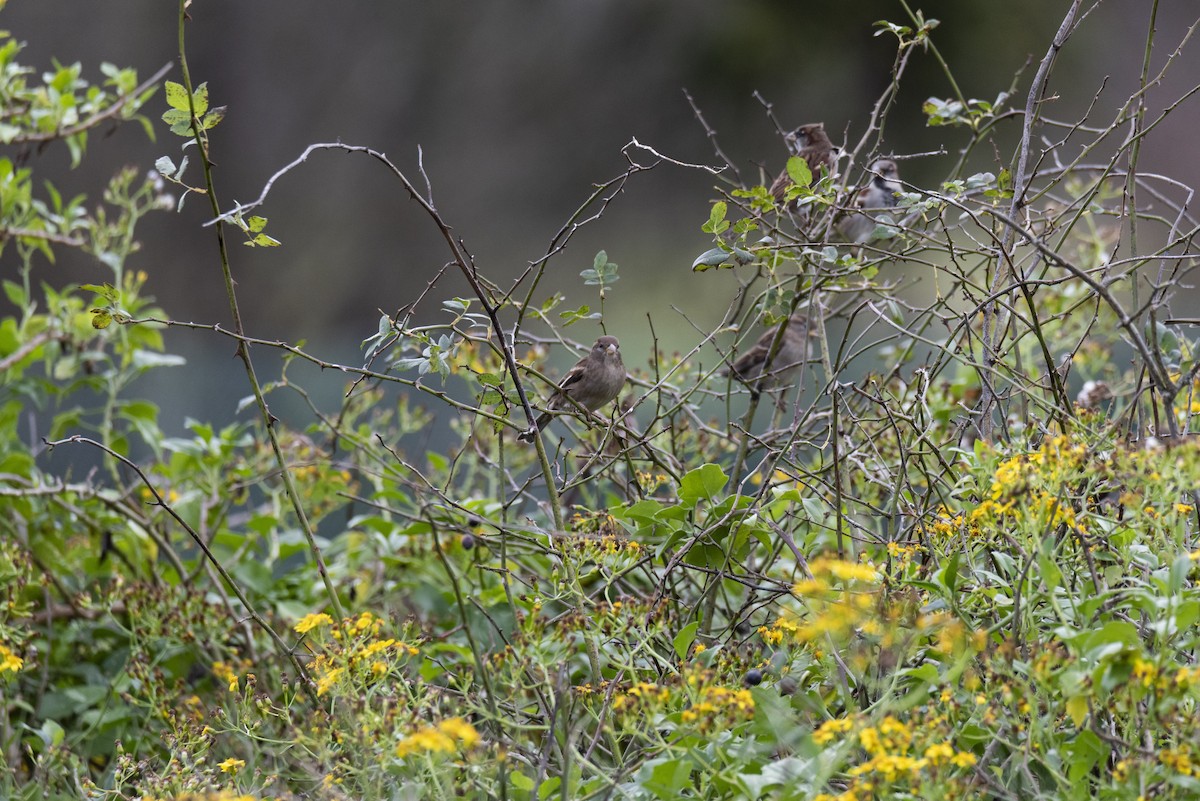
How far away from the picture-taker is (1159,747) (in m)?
1.62

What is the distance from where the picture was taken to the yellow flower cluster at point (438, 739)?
51.4 inches

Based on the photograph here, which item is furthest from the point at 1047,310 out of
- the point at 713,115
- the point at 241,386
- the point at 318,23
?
the point at 318,23

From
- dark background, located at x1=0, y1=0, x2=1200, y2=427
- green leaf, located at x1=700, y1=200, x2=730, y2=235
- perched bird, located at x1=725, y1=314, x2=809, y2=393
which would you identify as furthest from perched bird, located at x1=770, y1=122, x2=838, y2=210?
dark background, located at x1=0, y1=0, x2=1200, y2=427

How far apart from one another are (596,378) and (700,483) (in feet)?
4.43

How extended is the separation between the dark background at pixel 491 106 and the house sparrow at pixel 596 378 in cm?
406

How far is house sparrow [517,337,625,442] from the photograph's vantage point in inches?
129

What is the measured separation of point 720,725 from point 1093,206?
1.55 meters

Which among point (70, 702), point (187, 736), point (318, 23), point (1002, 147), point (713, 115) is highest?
point (318, 23)

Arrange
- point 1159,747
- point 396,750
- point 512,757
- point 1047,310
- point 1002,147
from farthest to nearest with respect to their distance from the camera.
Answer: point 1002,147
point 1047,310
point 512,757
point 1159,747
point 396,750

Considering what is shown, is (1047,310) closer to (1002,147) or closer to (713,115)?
(1002,147)

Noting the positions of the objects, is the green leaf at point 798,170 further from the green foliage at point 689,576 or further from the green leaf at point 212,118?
the green leaf at point 212,118

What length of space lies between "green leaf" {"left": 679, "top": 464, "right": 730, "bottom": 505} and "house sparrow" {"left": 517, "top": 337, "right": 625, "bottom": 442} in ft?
3.69

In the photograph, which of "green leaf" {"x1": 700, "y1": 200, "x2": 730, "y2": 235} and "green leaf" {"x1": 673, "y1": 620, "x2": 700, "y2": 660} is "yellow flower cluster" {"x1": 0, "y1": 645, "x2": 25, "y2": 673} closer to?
"green leaf" {"x1": 673, "y1": 620, "x2": 700, "y2": 660}

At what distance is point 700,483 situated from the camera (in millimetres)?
2068
